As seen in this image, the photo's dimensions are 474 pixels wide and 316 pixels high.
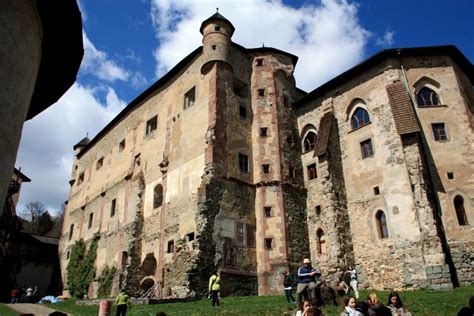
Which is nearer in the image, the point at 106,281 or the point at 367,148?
the point at 367,148

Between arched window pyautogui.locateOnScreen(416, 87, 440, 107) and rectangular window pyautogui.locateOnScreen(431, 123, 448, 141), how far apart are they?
4.91 ft

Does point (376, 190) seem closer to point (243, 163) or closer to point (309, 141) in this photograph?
point (309, 141)

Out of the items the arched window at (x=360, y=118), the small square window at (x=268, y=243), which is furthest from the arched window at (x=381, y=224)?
the small square window at (x=268, y=243)

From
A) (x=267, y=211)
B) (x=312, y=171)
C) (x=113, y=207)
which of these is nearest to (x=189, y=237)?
(x=267, y=211)

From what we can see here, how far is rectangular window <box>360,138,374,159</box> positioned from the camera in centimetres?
2490

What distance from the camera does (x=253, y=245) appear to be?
2509 centimetres

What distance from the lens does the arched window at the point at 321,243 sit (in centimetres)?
2514

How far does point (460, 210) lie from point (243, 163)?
13.1 m

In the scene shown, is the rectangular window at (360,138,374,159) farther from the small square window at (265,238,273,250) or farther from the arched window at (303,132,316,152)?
the small square window at (265,238,273,250)

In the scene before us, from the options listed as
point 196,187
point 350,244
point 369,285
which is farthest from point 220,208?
point 369,285

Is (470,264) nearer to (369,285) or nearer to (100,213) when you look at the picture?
(369,285)

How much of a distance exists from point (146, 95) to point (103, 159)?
30.9 feet

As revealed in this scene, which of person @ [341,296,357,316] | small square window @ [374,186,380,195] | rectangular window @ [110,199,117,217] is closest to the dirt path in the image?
rectangular window @ [110,199,117,217]

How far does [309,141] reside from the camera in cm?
2936
